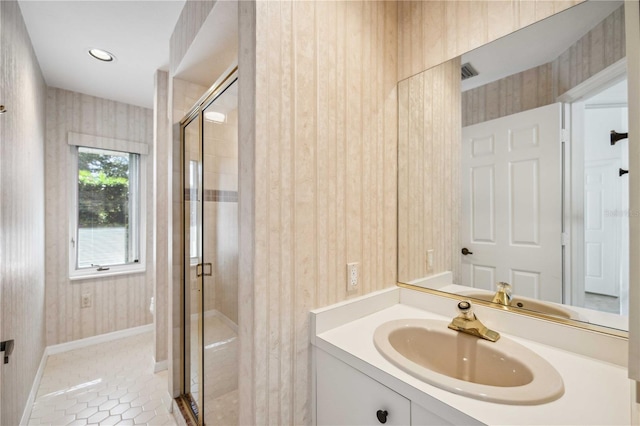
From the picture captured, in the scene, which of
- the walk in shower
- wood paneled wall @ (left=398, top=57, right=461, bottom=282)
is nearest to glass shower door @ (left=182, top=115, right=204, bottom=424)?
the walk in shower

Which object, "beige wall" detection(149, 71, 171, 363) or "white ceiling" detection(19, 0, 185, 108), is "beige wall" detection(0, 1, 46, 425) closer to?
"white ceiling" detection(19, 0, 185, 108)

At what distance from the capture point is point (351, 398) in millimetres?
947

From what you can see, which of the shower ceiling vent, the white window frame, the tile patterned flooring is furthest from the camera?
the white window frame

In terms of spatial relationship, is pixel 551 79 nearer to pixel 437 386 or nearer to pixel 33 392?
pixel 437 386

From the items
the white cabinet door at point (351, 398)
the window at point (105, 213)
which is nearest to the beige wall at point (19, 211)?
the window at point (105, 213)

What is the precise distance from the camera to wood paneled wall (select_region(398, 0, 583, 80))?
1082mm

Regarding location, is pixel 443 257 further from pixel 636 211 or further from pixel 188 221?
pixel 188 221

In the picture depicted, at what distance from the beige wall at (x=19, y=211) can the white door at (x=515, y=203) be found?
219 centimetres

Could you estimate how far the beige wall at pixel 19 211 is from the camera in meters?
1.40

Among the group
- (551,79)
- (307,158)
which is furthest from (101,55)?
(551,79)

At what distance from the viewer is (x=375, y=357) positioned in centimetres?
93

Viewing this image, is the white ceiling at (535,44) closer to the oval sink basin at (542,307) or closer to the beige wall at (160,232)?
the oval sink basin at (542,307)

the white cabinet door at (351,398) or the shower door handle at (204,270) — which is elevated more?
the shower door handle at (204,270)

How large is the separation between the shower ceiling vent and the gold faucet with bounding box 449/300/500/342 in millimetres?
977
